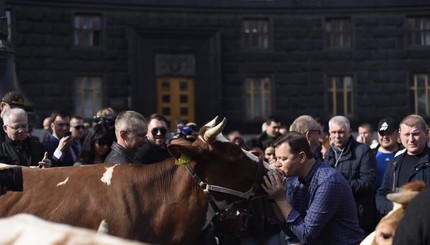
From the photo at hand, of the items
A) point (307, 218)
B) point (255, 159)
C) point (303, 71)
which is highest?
point (303, 71)

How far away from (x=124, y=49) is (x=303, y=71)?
696cm

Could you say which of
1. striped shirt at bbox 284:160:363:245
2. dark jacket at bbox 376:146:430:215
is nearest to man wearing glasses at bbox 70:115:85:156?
dark jacket at bbox 376:146:430:215

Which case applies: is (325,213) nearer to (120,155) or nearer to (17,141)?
(120,155)

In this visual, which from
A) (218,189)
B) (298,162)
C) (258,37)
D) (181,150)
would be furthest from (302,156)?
(258,37)

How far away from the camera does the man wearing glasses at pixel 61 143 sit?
320 inches

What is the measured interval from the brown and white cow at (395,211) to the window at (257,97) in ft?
84.9

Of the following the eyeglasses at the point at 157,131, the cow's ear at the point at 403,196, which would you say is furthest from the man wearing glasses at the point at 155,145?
the cow's ear at the point at 403,196

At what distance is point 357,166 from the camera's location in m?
8.41

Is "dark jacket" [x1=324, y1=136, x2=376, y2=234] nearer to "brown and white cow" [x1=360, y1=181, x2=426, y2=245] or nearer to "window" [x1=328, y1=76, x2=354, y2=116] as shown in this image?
"brown and white cow" [x1=360, y1=181, x2=426, y2=245]

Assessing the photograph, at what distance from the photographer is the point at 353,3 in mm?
29938

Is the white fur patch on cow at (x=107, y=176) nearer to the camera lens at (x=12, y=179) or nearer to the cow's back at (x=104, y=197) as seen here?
the cow's back at (x=104, y=197)

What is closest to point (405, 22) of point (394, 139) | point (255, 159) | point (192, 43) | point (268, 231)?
point (192, 43)

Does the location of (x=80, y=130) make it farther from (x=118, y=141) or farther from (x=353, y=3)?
(x=353, y=3)

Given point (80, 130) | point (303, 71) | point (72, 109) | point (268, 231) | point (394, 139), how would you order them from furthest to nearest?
point (303, 71), point (72, 109), point (80, 130), point (394, 139), point (268, 231)
